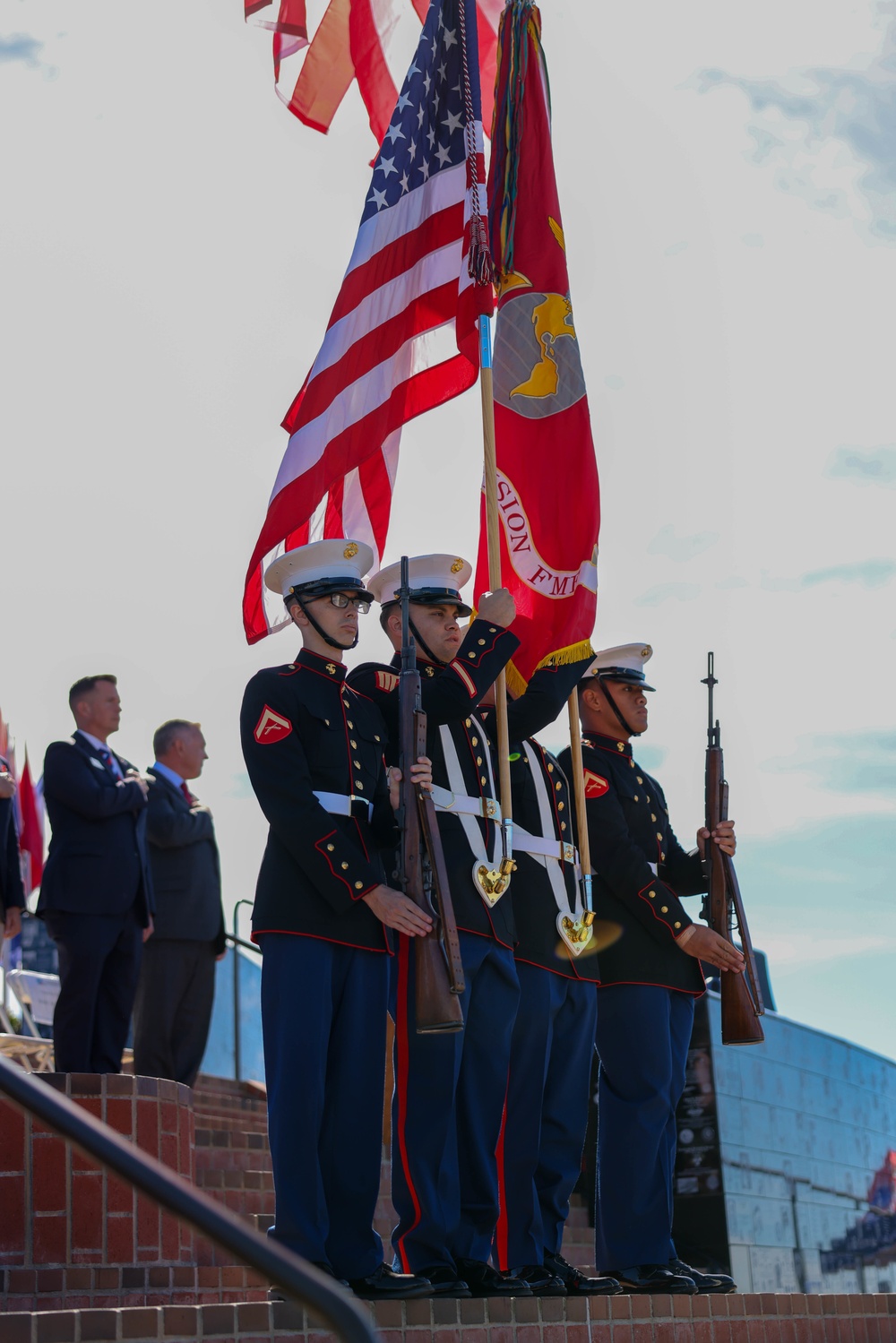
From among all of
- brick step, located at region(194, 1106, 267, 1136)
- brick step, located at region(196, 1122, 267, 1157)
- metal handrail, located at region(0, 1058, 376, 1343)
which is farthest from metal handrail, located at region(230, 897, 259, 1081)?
metal handrail, located at region(0, 1058, 376, 1343)

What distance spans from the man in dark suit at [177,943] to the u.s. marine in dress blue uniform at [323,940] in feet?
8.10

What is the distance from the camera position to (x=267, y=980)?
4.37 m

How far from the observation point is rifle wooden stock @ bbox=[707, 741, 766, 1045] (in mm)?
5508

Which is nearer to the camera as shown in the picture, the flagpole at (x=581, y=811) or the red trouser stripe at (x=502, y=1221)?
the red trouser stripe at (x=502, y=1221)

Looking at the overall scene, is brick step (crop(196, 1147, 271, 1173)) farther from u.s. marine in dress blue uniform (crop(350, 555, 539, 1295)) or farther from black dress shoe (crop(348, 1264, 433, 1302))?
black dress shoe (crop(348, 1264, 433, 1302))

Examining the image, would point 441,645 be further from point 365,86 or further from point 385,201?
point 365,86

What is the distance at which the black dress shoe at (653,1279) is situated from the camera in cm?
500

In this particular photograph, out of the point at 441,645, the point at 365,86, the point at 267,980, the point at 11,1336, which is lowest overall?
the point at 11,1336

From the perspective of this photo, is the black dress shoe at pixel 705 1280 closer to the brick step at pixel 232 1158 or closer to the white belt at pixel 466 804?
the white belt at pixel 466 804

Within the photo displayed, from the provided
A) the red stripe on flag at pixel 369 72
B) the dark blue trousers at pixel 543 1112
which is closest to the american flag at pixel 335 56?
the red stripe on flag at pixel 369 72

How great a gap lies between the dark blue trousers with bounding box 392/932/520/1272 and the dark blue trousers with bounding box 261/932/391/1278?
0.11 m

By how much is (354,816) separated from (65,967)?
1.79 metres

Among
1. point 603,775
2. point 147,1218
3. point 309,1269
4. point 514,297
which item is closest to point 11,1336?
point 147,1218

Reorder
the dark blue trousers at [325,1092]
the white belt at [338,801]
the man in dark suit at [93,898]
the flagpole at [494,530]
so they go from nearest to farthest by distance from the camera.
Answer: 1. the dark blue trousers at [325,1092]
2. the white belt at [338,801]
3. the flagpole at [494,530]
4. the man in dark suit at [93,898]
